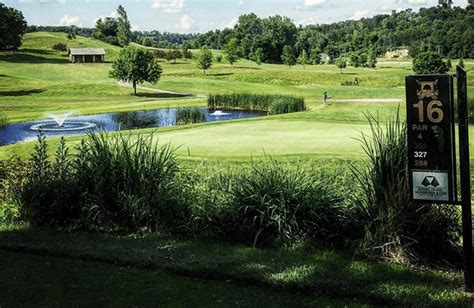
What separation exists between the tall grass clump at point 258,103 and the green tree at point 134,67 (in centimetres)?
1591

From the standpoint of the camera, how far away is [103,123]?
36594 mm

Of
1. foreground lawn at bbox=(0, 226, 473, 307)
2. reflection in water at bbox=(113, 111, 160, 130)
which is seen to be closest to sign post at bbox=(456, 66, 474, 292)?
foreground lawn at bbox=(0, 226, 473, 307)

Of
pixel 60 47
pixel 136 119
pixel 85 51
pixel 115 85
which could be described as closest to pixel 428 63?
pixel 115 85

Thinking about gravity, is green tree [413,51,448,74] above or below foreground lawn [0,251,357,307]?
above

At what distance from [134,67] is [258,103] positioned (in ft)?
66.2

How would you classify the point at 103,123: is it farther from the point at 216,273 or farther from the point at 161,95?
the point at 216,273

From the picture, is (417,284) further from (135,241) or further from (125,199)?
(125,199)

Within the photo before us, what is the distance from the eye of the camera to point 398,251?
652 centimetres

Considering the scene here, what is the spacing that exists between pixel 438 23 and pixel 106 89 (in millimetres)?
77070

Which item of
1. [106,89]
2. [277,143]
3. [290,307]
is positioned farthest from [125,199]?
[106,89]

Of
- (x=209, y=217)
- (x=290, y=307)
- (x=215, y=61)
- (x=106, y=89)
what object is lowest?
(x=290, y=307)

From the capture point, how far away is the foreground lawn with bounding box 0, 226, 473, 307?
554 cm

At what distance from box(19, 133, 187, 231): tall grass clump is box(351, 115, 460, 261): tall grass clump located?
264cm

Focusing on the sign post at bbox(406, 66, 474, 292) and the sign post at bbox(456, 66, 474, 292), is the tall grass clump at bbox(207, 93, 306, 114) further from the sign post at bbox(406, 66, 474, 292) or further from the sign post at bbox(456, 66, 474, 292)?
the sign post at bbox(456, 66, 474, 292)
